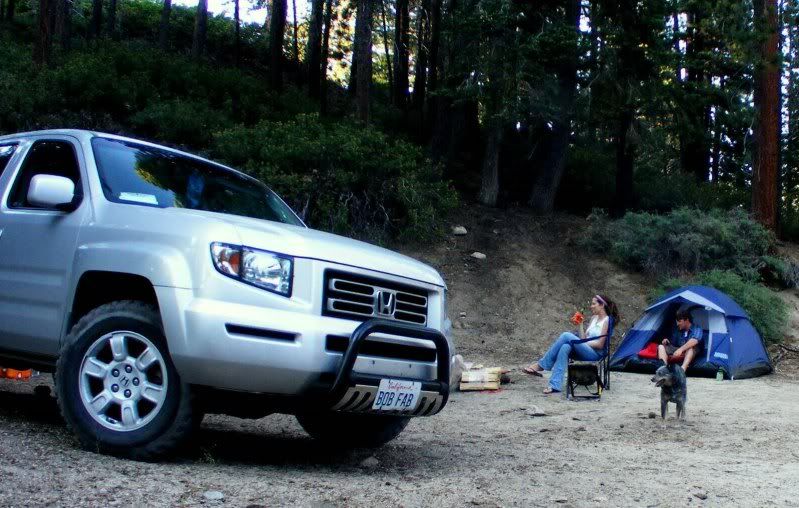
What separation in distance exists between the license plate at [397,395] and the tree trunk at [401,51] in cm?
2415

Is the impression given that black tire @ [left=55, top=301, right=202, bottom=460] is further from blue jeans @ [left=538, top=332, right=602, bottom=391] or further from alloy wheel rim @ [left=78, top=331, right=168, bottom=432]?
blue jeans @ [left=538, top=332, right=602, bottom=391]

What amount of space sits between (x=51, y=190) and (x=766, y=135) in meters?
17.4

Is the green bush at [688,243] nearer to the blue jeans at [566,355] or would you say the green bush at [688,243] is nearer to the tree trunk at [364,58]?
the tree trunk at [364,58]

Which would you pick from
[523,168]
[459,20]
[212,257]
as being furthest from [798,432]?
[523,168]

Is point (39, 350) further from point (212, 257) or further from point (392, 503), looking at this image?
point (392, 503)

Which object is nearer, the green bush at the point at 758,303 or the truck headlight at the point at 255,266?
the truck headlight at the point at 255,266

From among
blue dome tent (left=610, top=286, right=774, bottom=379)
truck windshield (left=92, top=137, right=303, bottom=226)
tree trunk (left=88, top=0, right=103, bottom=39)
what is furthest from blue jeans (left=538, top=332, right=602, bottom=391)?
tree trunk (left=88, top=0, right=103, bottom=39)

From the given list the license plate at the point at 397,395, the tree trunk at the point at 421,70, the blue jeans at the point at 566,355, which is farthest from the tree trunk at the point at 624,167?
the license plate at the point at 397,395

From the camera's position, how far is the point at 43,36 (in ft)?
66.3

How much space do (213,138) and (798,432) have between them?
530 inches

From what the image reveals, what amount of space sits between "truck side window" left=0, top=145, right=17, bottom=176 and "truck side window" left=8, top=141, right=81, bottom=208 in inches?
10.3

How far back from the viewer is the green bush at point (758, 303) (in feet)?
51.4

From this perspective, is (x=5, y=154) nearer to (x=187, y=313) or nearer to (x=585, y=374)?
(x=187, y=313)

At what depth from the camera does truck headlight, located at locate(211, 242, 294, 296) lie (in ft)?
15.6
